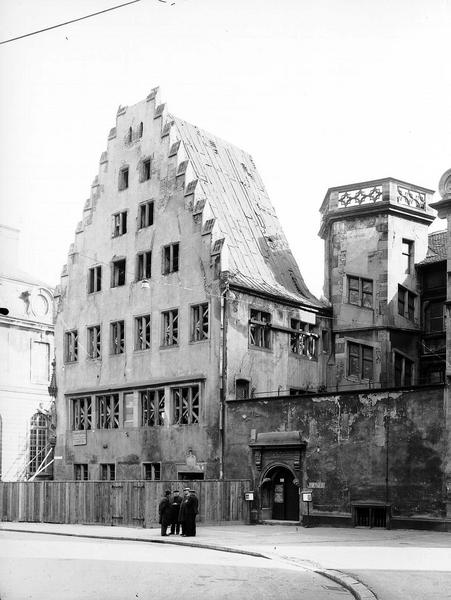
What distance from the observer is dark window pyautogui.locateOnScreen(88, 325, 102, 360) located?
50156 mm

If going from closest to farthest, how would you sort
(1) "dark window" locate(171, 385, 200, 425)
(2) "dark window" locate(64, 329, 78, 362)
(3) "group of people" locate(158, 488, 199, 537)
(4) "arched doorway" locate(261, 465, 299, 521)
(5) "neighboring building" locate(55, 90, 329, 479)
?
(3) "group of people" locate(158, 488, 199, 537), (4) "arched doorway" locate(261, 465, 299, 521), (5) "neighboring building" locate(55, 90, 329, 479), (1) "dark window" locate(171, 385, 200, 425), (2) "dark window" locate(64, 329, 78, 362)

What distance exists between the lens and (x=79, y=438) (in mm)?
49844

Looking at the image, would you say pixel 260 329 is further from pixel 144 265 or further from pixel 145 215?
pixel 145 215

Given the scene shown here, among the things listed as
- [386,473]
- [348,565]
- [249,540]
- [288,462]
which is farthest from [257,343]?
[348,565]

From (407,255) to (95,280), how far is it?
15.6 metres

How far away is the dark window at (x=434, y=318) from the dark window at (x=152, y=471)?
47.1 feet

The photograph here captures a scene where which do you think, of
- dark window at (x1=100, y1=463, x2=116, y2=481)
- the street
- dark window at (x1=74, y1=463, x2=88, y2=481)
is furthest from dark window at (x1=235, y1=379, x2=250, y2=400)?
the street

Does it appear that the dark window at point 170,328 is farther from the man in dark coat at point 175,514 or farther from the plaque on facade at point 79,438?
the man in dark coat at point 175,514

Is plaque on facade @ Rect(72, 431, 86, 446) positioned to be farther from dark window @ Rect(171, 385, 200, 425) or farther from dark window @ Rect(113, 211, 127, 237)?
dark window @ Rect(113, 211, 127, 237)

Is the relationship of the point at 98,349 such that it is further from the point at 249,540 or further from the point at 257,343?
the point at 249,540

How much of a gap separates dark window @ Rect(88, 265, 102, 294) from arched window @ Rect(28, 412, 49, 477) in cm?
1976

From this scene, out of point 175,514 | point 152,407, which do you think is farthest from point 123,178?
point 175,514

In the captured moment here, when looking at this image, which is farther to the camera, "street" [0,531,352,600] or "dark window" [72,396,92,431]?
"dark window" [72,396,92,431]

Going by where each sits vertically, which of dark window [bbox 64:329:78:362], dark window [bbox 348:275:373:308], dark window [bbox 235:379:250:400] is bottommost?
dark window [bbox 235:379:250:400]
